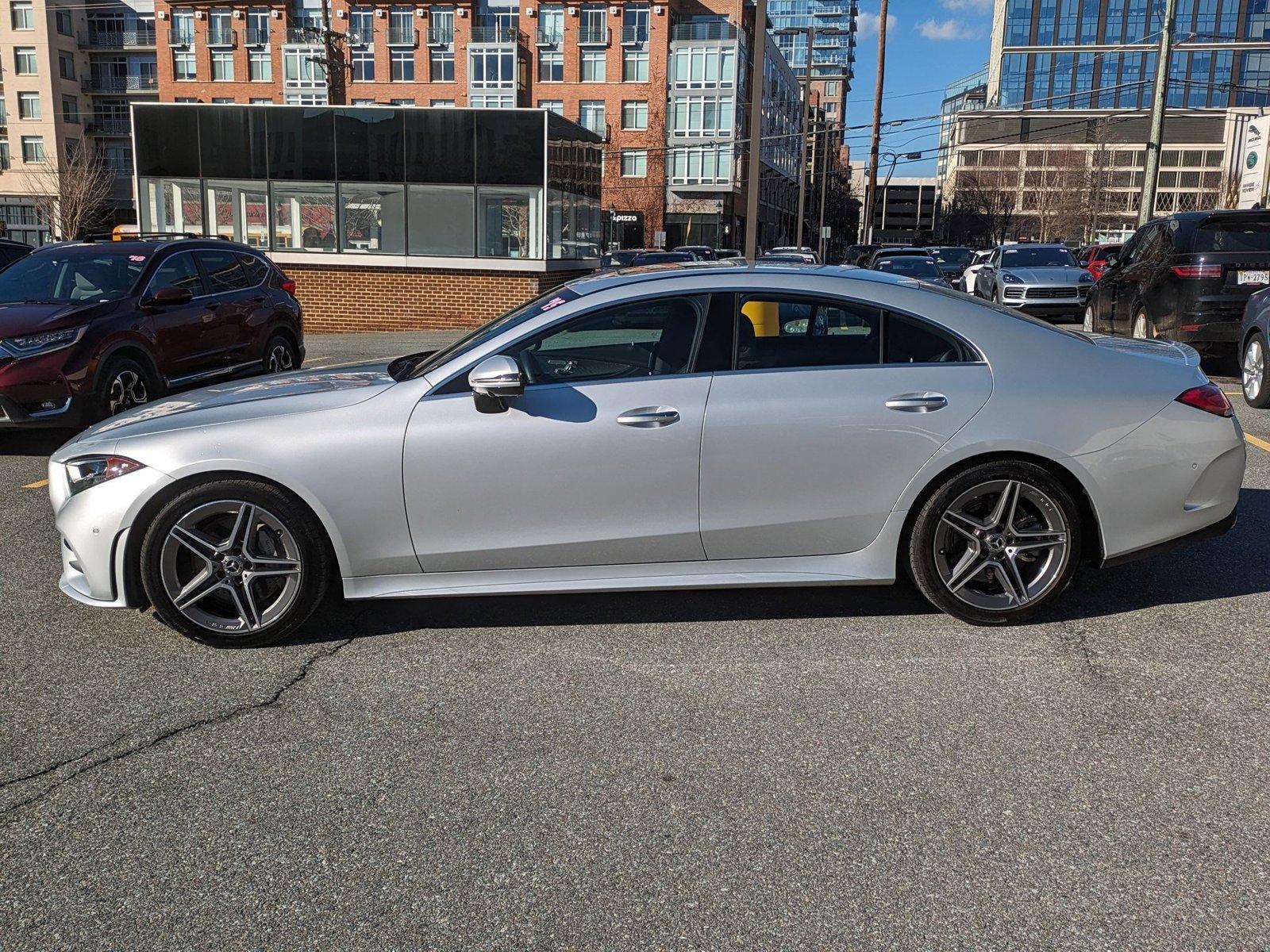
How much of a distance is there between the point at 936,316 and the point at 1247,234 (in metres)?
9.84

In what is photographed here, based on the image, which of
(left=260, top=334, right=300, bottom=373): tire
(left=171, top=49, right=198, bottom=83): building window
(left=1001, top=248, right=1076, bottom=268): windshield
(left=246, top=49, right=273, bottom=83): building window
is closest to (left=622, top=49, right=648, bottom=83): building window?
(left=246, top=49, right=273, bottom=83): building window

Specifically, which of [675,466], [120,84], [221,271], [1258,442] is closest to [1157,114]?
[1258,442]

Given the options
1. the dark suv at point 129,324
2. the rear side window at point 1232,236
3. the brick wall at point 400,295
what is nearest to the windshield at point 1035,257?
the brick wall at point 400,295

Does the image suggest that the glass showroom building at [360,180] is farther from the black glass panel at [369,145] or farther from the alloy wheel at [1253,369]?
the alloy wheel at [1253,369]

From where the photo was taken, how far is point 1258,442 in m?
9.38

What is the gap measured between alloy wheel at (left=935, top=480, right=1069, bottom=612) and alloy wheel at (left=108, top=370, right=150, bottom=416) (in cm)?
690

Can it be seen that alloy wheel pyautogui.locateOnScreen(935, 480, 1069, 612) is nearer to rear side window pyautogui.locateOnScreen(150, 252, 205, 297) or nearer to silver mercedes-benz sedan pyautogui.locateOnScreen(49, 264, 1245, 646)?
silver mercedes-benz sedan pyautogui.locateOnScreen(49, 264, 1245, 646)

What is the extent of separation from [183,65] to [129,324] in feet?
217

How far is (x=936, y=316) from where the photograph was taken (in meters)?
4.94

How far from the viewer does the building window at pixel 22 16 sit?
7312 centimetres

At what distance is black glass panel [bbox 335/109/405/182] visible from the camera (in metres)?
23.7

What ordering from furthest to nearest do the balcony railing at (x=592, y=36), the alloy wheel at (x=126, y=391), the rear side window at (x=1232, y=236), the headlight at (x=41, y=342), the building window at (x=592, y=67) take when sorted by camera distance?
the building window at (x=592, y=67), the balcony railing at (x=592, y=36), the rear side window at (x=1232, y=236), the alloy wheel at (x=126, y=391), the headlight at (x=41, y=342)

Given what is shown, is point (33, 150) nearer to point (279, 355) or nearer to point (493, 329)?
point (279, 355)

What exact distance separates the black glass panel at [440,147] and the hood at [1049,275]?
1150cm
